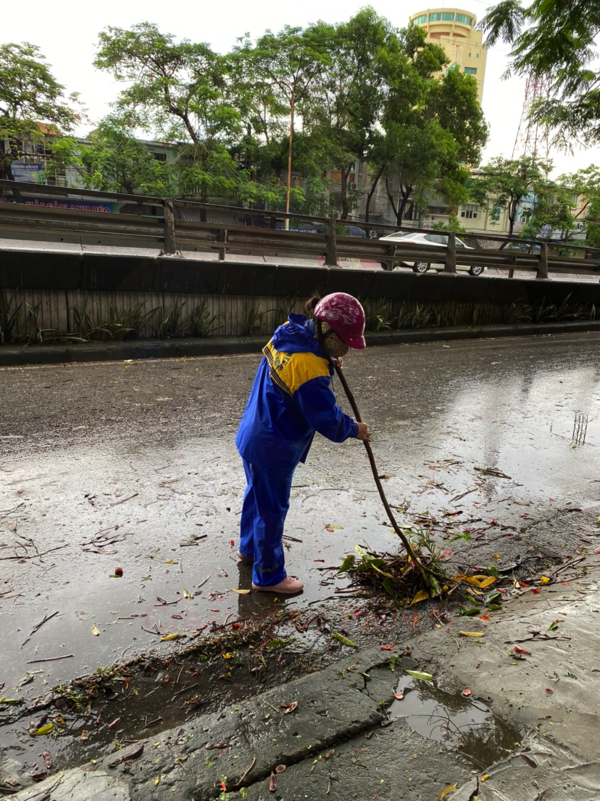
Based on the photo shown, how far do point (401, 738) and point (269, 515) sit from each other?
3.83ft

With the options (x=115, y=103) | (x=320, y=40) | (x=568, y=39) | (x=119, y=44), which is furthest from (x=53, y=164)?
(x=568, y=39)

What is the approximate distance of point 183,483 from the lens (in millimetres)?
4344

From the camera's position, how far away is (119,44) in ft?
98.9

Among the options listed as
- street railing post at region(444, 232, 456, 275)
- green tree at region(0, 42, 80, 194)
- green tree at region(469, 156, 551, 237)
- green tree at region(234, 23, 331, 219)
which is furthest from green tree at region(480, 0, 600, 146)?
green tree at region(469, 156, 551, 237)

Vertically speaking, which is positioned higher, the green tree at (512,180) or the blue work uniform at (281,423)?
the green tree at (512,180)

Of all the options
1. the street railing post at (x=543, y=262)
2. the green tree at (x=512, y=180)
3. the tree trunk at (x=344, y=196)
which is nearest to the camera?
the street railing post at (x=543, y=262)

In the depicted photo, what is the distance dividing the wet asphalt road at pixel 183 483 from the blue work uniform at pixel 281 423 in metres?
0.37

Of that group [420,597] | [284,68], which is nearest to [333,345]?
[420,597]

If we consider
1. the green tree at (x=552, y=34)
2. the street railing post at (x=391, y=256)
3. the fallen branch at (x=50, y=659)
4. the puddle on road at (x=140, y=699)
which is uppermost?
the green tree at (x=552, y=34)

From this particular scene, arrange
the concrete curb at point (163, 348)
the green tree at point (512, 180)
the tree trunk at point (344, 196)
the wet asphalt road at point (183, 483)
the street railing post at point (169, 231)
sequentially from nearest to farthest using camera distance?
the wet asphalt road at point (183, 483)
the concrete curb at point (163, 348)
the street railing post at point (169, 231)
the tree trunk at point (344, 196)
the green tree at point (512, 180)

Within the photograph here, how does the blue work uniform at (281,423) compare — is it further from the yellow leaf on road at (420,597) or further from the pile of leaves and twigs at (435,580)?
the yellow leaf on road at (420,597)

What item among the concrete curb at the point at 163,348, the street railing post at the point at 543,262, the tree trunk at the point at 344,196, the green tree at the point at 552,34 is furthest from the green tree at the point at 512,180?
the green tree at the point at 552,34

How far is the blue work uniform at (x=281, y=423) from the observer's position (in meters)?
2.75

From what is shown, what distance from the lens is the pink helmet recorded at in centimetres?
276
